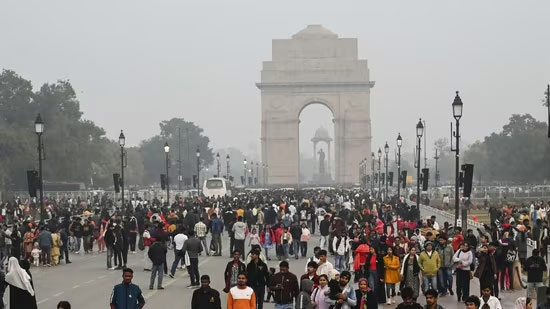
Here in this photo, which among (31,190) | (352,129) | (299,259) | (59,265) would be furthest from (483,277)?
(352,129)

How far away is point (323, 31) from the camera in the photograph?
424 ft

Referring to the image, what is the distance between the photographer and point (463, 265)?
2045 cm

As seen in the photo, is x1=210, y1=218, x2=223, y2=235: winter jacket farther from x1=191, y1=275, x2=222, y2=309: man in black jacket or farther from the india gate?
the india gate

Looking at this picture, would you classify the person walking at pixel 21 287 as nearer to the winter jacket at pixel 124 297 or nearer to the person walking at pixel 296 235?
the winter jacket at pixel 124 297

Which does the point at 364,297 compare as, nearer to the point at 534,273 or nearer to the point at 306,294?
the point at 306,294

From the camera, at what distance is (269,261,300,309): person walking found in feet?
52.4

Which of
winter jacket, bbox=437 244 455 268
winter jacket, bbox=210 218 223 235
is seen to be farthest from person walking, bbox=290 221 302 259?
winter jacket, bbox=437 244 455 268

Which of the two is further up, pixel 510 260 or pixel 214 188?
pixel 214 188

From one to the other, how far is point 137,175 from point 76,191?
51287 millimetres

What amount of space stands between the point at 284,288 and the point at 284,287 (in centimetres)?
1

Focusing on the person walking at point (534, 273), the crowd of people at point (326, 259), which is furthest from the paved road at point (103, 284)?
the person walking at point (534, 273)

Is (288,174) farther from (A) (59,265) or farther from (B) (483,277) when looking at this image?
(B) (483,277)

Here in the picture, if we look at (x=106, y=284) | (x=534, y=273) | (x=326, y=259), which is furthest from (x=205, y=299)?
(x=106, y=284)

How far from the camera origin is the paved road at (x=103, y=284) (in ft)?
70.2
